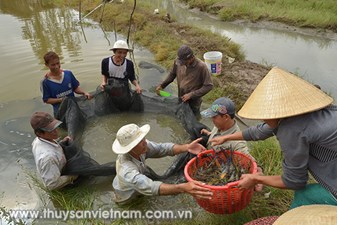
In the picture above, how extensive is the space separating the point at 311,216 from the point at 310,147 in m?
0.51

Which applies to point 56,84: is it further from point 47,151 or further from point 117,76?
point 47,151

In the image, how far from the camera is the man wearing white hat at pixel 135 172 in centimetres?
281

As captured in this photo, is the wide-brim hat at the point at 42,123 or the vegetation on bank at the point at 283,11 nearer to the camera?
the wide-brim hat at the point at 42,123

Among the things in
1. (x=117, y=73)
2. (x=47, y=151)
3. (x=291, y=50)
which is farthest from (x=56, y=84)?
(x=291, y=50)

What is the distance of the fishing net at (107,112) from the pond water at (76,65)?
18 centimetres

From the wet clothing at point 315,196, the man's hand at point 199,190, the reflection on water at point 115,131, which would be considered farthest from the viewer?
the reflection on water at point 115,131

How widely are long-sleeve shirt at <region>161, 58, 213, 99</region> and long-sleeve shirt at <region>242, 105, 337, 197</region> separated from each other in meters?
2.62

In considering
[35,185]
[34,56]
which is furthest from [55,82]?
[34,56]

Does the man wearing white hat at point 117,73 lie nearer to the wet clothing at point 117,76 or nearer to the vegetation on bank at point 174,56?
the wet clothing at point 117,76

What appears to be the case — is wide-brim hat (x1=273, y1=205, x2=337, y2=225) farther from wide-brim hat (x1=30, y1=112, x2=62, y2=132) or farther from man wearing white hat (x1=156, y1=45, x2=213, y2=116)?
man wearing white hat (x1=156, y1=45, x2=213, y2=116)

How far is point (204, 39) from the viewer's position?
9.20 meters

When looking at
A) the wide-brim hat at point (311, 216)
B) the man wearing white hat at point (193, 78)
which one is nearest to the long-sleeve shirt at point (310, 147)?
the wide-brim hat at point (311, 216)

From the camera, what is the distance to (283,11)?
1238 centimetres

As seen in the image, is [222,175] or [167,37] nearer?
[222,175]
